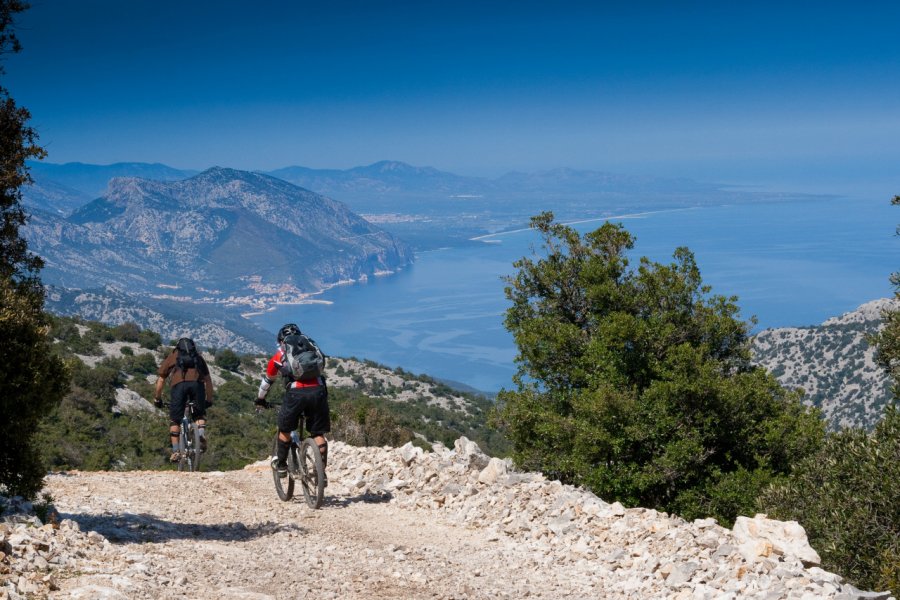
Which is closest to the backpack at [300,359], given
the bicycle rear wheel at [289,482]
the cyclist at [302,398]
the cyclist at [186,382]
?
the cyclist at [302,398]

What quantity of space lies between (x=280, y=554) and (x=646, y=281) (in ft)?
37.8

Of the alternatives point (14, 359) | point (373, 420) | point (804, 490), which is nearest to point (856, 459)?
point (804, 490)

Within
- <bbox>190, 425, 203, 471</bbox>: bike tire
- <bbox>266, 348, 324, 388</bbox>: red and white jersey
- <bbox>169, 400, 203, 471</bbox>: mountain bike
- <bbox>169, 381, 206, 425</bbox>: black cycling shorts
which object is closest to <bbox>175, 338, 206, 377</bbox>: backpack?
<bbox>169, 381, 206, 425</bbox>: black cycling shorts

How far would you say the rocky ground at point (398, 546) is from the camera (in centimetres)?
548

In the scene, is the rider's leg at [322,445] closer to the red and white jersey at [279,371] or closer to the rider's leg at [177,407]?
the red and white jersey at [279,371]

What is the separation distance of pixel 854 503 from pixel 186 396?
9.55m

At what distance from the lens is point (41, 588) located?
15.7 feet

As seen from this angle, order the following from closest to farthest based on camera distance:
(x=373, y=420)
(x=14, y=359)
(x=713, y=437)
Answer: (x=14, y=359)
(x=713, y=437)
(x=373, y=420)

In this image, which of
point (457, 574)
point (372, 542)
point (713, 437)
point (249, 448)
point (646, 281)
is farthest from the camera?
point (249, 448)

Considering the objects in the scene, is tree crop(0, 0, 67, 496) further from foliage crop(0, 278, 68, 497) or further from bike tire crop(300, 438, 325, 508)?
bike tire crop(300, 438, 325, 508)

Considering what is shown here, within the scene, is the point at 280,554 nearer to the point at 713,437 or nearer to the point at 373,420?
the point at 713,437

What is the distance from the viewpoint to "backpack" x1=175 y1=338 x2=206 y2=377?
38.3 feet

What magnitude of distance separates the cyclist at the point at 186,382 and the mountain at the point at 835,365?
51.0 meters

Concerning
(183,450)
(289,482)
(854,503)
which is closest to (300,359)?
(289,482)
